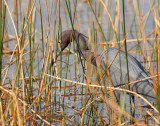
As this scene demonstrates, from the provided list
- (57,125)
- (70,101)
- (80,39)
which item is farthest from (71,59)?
(57,125)

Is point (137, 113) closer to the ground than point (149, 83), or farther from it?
closer to the ground

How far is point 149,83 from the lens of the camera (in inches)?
125

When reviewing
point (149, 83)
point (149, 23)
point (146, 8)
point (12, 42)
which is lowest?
point (149, 83)

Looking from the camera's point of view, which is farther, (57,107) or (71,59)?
(71,59)

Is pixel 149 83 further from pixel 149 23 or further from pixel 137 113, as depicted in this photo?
pixel 149 23

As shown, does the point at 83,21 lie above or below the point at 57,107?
above

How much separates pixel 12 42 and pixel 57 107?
106 inches

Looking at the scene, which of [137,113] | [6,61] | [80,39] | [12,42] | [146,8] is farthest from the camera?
[146,8]

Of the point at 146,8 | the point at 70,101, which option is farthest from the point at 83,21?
Answer: the point at 70,101

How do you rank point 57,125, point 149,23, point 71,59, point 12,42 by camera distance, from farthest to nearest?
point 149,23 → point 12,42 → point 71,59 → point 57,125

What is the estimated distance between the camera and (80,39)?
3641 millimetres

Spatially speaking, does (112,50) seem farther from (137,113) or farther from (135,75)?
(137,113)

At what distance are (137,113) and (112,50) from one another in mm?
732

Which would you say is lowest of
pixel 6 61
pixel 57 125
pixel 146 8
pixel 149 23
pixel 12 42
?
pixel 57 125
